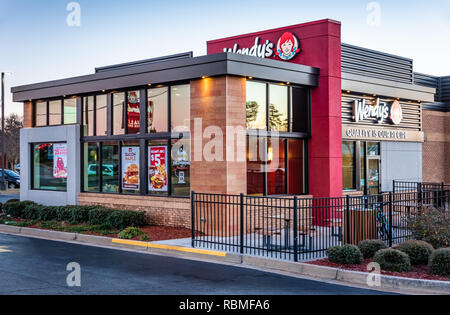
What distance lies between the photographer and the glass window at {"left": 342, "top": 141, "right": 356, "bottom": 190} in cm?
2105

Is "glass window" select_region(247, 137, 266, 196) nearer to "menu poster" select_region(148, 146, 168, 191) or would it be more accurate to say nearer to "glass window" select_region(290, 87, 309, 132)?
"glass window" select_region(290, 87, 309, 132)

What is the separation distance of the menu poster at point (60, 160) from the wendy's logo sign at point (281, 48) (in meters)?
8.32

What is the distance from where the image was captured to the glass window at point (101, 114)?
20812 millimetres

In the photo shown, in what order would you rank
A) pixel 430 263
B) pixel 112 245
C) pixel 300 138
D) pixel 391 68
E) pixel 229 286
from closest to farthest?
pixel 229 286 → pixel 430 263 → pixel 112 245 → pixel 300 138 → pixel 391 68

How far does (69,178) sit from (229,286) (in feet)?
44.0

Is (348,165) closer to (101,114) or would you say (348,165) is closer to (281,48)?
(281,48)

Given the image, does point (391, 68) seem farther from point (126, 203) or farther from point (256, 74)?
point (126, 203)

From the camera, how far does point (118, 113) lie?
20.3 meters

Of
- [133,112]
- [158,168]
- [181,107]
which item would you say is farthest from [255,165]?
[133,112]

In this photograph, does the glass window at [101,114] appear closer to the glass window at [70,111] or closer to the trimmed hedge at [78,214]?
the glass window at [70,111]

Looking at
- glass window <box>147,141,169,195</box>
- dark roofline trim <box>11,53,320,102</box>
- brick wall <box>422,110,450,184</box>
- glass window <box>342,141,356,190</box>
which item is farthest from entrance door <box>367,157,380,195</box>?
glass window <box>147,141,169,195</box>

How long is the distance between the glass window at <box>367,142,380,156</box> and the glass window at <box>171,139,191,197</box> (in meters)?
8.51

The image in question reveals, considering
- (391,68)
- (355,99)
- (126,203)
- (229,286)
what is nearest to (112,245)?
(126,203)
